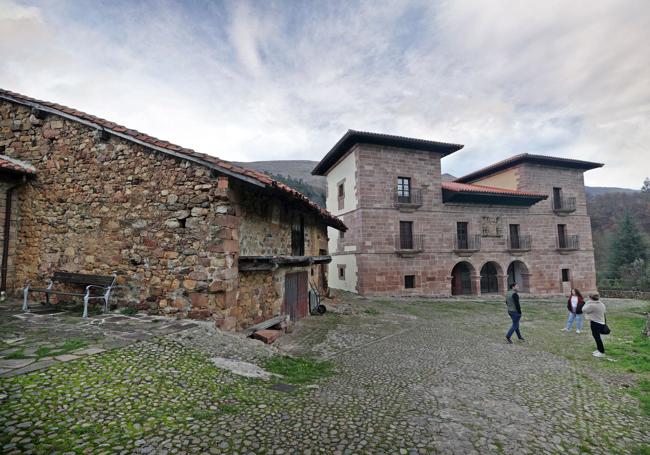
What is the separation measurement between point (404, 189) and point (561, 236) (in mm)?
12449

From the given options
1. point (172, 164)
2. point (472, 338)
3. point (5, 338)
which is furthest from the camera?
point (472, 338)

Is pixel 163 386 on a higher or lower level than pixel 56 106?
lower

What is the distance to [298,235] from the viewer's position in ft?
32.6

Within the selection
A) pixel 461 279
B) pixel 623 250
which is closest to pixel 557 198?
pixel 461 279

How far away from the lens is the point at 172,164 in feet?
20.2

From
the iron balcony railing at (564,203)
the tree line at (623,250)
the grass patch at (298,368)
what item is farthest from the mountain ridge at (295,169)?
the grass patch at (298,368)

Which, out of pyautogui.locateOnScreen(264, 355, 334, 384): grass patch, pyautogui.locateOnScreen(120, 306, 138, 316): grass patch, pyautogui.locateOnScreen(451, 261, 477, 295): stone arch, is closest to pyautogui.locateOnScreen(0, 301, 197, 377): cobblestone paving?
pyautogui.locateOnScreen(120, 306, 138, 316): grass patch

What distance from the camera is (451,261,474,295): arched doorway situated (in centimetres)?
2028

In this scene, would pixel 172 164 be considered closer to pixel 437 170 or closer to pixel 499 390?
pixel 499 390

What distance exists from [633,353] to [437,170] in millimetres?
13687

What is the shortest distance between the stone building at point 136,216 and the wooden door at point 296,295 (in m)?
0.70

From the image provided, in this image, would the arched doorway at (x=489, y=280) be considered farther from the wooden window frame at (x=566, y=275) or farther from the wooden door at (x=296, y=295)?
the wooden door at (x=296, y=295)

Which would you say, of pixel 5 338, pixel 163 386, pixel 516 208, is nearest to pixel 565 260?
pixel 516 208

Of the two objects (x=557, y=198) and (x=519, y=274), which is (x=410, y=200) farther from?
(x=557, y=198)
